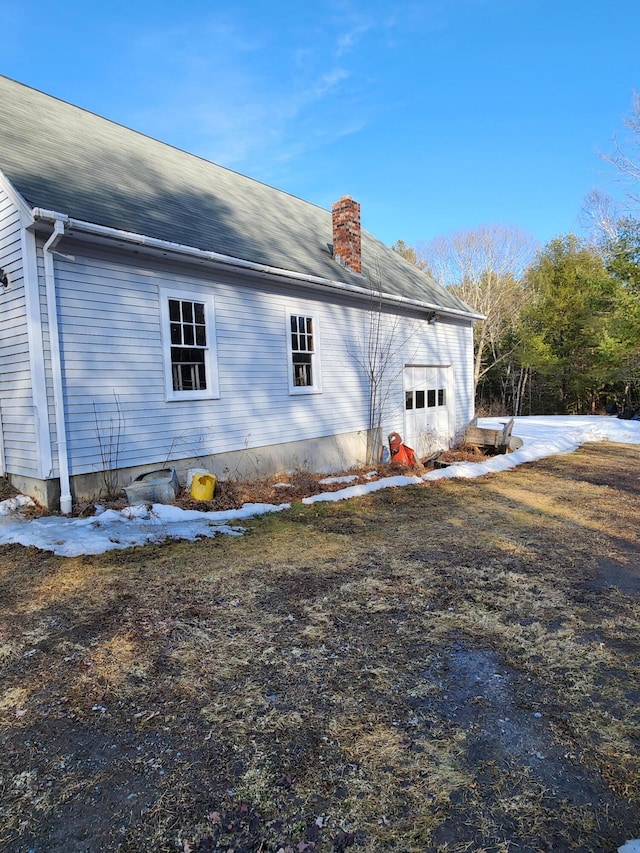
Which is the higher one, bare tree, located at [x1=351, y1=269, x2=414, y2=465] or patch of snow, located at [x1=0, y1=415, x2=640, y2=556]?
bare tree, located at [x1=351, y1=269, x2=414, y2=465]

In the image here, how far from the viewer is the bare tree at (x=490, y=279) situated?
1145 inches

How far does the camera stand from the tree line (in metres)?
18.0

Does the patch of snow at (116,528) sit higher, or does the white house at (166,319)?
the white house at (166,319)

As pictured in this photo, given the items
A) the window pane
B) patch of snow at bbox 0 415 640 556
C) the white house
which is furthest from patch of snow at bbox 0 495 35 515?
the window pane

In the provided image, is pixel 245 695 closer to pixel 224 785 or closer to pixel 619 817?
pixel 224 785

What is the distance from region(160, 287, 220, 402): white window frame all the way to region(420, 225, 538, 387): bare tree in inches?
925

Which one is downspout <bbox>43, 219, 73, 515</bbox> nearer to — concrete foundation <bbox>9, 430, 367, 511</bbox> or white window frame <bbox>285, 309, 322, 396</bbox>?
concrete foundation <bbox>9, 430, 367, 511</bbox>

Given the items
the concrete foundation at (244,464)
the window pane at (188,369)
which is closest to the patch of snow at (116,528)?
the concrete foundation at (244,464)

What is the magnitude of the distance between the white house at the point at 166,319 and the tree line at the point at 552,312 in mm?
10914

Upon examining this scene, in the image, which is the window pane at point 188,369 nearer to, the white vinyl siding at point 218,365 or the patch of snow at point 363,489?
the white vinyl siding at point 218,365

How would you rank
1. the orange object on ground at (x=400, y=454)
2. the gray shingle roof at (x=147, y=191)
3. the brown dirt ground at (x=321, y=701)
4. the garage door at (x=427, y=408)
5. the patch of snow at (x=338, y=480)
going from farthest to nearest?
the garage door at (x=427, y=408) → the orange object on ground at (x=400, y=454) → the patch of snow at (x=338, y=480) → the gray shingle roof at (x=147, y=191) → the brown dirt ground at (x=321, y=701)

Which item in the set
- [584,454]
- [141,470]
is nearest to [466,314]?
[584,454]

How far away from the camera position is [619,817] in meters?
1.72

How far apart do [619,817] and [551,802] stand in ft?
0.72
